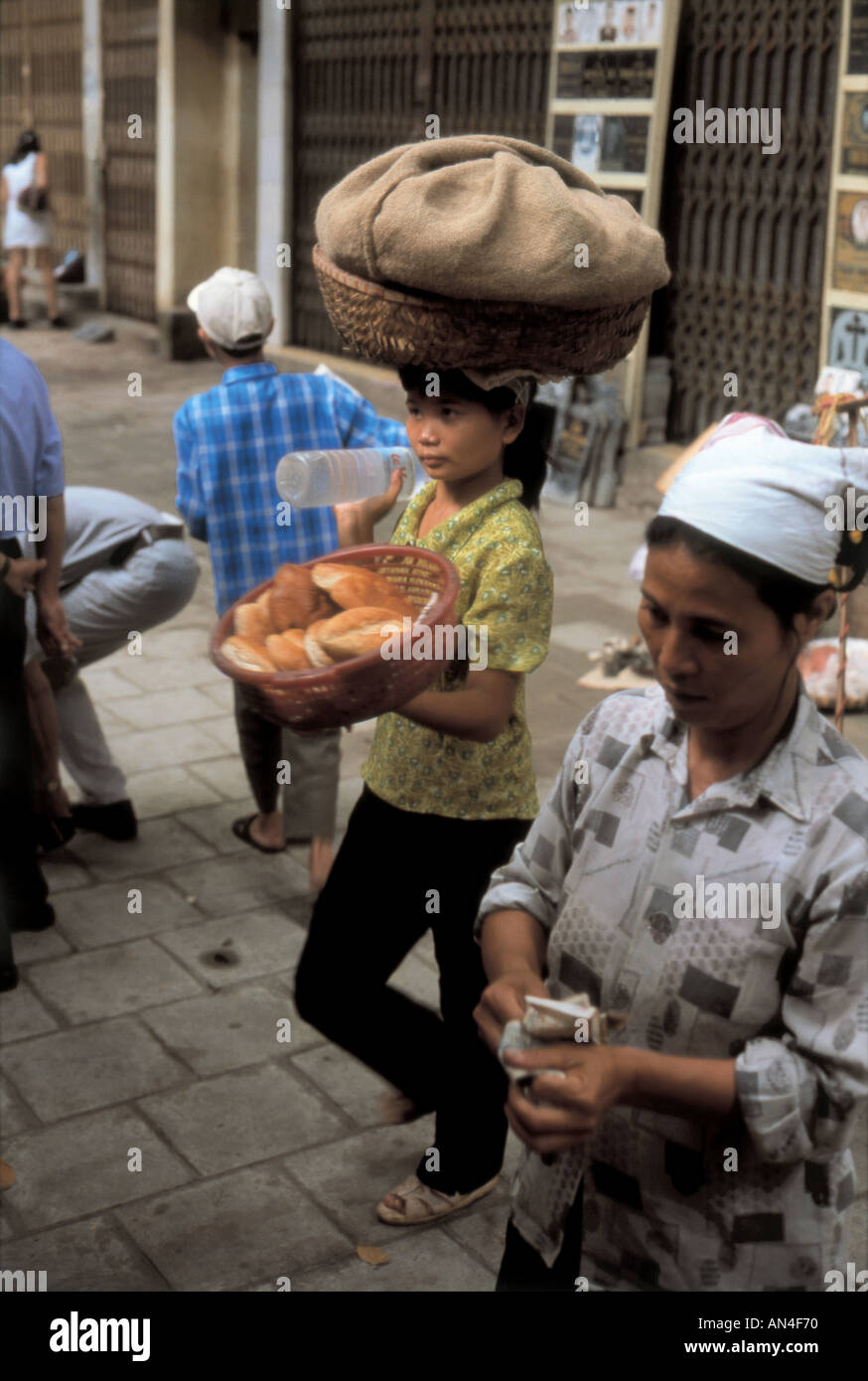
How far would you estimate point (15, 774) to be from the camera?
4.26 metres

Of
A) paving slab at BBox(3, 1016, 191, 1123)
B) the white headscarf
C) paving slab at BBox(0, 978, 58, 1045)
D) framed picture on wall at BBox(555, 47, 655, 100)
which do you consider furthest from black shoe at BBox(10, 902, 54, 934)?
framed picture on wall at BBox(555, 47, 655, 100)

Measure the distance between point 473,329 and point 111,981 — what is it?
225 centimetres

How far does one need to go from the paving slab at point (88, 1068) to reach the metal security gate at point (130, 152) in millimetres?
13062

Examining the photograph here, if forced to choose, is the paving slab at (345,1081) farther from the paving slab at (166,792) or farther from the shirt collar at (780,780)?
the shirt collar at (780,780)

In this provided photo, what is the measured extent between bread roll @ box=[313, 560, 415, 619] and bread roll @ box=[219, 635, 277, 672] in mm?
181

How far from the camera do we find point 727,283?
9.20m

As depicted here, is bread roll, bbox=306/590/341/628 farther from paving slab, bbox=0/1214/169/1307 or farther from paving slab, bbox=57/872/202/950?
paving slab, bbox=57/872/202/950

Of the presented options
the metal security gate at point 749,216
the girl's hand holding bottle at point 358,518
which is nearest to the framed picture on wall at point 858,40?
the metal security gate at point 749,216

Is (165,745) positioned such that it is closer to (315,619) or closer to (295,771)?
(295,771)

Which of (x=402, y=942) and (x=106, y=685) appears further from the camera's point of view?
(x=106, y=685)

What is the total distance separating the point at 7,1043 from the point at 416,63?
9505 mm

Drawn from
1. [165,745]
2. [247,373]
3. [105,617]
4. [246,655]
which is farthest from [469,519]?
[165,745]

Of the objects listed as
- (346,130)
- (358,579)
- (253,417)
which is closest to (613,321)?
(358,579)
